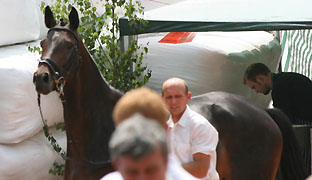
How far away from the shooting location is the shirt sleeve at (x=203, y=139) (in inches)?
156

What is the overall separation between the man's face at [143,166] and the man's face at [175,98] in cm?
208

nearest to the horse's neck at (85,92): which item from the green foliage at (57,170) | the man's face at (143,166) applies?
the green foliage at (57,170)

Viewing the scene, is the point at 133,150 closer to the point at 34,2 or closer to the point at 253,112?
the point at 253,112

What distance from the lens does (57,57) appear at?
14.1 feet

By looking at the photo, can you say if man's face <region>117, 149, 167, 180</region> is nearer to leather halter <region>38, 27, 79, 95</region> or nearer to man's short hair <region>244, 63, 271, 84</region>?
leather halter <region>38, 27, 79, 95</region>

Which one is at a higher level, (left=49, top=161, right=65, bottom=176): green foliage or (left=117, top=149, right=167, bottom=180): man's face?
(left=117, top=149, right=167, bottom=180): man's face

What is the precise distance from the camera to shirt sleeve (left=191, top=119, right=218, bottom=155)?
3959mm

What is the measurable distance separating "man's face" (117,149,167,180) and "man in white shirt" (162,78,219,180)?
207 cm

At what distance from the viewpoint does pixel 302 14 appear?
5613 mm

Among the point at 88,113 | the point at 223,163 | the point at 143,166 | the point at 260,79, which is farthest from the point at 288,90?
the point at 143,166

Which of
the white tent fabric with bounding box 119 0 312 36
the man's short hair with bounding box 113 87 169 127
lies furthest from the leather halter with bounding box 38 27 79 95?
the man's short hair with bounding box 113 87 169 127

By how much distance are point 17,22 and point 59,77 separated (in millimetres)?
1885

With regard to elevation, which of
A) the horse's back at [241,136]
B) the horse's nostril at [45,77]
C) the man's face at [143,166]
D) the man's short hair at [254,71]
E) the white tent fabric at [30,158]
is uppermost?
the man's face at [143,166]

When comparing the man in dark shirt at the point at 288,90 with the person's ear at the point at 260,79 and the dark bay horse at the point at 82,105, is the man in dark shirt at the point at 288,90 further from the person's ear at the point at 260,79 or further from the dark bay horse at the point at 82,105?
the dark bay horse at the point at 82,105
